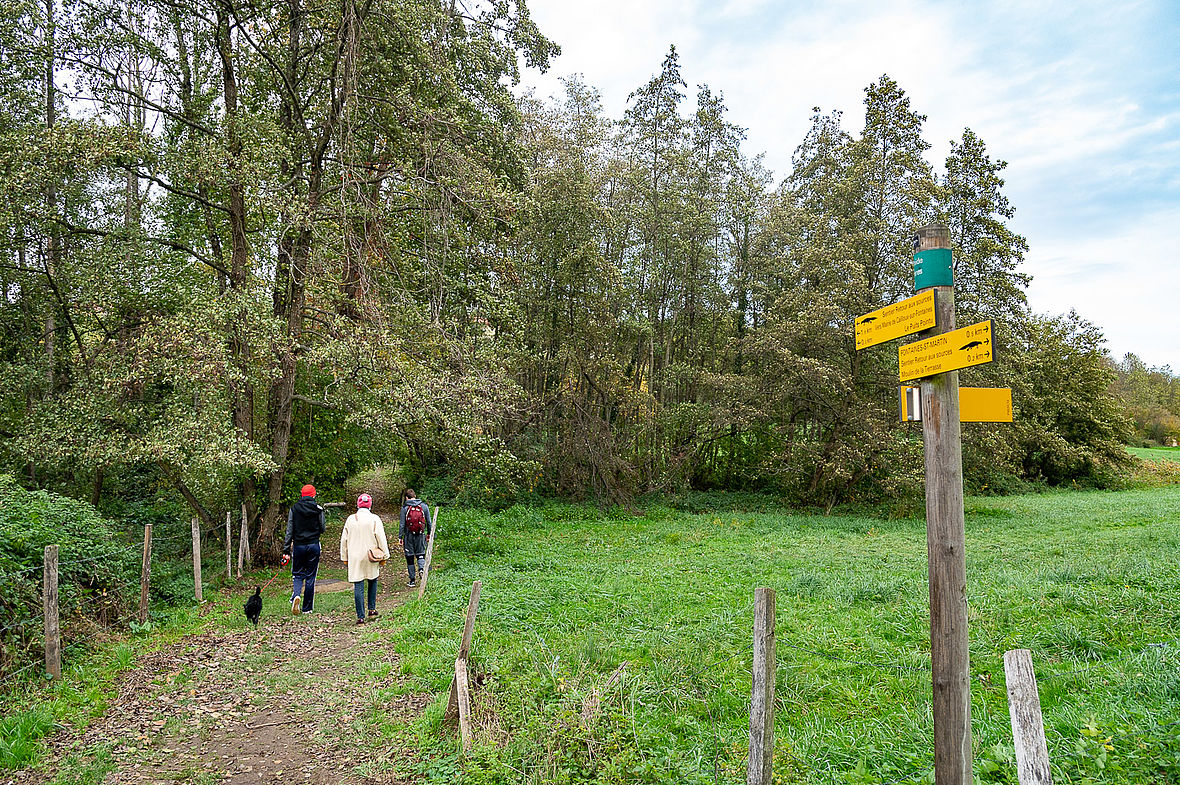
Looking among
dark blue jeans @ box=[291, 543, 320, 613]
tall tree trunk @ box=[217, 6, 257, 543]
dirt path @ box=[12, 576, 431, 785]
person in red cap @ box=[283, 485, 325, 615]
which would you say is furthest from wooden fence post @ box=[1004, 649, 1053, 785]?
tall tree trunk @ box=[217, 6, 257, 543]

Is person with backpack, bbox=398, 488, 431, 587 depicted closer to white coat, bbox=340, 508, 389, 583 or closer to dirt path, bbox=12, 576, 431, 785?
white coat, bbox=340, 508, 389, 583

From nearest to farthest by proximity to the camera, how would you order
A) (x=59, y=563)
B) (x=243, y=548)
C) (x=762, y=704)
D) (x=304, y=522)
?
(x=762, y=704)
(x=59, y=563)
(x=304, y=522)
(x=243, y=548)

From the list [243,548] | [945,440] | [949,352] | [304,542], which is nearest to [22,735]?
[304,542]

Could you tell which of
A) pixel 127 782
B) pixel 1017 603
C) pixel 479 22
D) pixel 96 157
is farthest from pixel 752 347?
pixel 127 782

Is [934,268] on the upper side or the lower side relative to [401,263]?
lower

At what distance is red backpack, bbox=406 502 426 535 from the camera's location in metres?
10.5

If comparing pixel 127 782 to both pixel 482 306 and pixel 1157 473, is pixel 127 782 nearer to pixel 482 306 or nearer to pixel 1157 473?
pixel 482 306

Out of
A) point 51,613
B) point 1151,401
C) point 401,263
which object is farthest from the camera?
point 1151,401

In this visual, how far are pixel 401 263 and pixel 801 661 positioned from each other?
1101cm

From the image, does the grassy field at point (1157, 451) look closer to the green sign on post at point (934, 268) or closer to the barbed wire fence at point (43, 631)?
the green sign on post at point (934, 268)

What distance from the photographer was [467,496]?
61.8 feet

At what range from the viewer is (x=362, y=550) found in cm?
862

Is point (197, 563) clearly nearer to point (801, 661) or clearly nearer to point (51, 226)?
point (51, 226)

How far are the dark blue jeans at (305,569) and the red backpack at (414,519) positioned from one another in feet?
5.44
